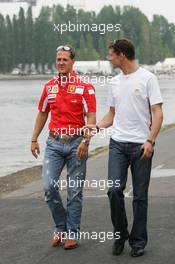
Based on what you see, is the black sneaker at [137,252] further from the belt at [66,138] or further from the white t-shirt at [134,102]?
the belt at [66,138]

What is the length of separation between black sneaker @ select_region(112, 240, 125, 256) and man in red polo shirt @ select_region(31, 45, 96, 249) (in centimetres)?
49

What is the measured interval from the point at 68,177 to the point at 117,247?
85 cm

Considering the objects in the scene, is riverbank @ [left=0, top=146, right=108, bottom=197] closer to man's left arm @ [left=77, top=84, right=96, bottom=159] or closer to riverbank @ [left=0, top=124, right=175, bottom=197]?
riverbank @ [left=0, top=124, right=175, bottom=197]


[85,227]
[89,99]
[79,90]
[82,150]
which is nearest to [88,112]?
[89,99]

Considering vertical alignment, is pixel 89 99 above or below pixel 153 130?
above

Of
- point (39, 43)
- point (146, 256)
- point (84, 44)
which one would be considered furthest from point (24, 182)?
point (39, 43)

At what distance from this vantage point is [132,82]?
6309 mm

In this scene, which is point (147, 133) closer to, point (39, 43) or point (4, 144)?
point (4, 144)

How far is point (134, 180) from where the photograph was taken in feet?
21.2

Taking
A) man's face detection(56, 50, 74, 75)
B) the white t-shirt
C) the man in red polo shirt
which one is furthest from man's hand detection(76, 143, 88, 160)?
man's face detection(56, 50, 74, 75)

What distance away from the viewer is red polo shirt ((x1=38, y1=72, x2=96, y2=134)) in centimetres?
674

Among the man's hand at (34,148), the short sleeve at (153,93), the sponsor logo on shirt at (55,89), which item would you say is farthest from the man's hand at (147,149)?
the man's hand at (34,148)

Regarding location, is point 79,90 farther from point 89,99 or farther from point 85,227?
point 85,227

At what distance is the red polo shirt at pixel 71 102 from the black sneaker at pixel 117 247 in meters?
1.18
